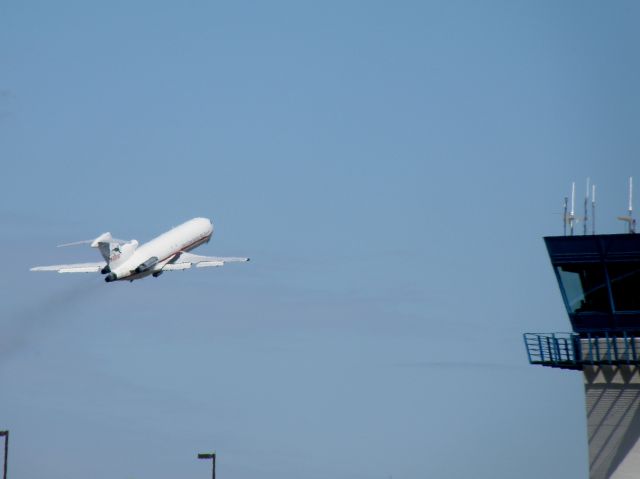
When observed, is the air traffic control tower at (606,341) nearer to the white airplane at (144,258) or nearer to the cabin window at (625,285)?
the cabin window at (625,285)

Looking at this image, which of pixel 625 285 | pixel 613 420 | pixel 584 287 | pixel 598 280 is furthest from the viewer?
pixel 584 287

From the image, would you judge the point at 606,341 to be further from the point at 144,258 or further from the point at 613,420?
the point at 144,258

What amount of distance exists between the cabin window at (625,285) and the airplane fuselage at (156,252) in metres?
59.2

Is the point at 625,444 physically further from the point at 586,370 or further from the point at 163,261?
the point at 163,261

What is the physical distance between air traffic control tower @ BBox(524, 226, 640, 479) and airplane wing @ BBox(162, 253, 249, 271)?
206ft

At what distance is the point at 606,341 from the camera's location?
91.0 meters

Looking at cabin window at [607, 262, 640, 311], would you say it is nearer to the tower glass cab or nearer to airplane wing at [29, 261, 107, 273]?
the tower glass cab

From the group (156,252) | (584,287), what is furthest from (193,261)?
(584,287)

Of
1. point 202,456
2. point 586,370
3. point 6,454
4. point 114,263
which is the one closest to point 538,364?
point 586,370

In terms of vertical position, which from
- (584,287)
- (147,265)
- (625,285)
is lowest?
(625,285)

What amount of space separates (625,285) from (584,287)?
8.07ft

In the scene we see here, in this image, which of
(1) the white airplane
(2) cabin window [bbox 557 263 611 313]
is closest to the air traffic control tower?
(2) cabin window [bbox 557 263 611 313]

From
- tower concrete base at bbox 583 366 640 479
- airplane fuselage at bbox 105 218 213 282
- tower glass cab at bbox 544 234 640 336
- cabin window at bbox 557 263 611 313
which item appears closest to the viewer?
tower concrete base at bbox 583 366 640 479

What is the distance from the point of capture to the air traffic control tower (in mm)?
90188
